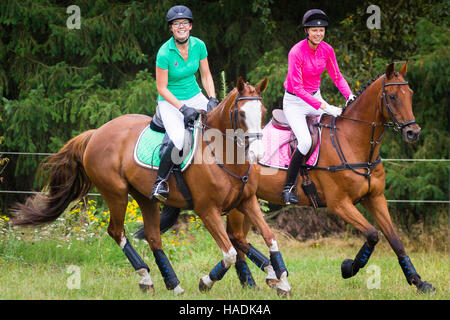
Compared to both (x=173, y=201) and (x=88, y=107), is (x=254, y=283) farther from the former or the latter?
(x=88, y=107)

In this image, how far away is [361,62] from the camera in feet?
38.1

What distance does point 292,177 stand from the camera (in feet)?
23.3

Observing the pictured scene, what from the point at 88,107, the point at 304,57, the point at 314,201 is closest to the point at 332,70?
the point at 304,57

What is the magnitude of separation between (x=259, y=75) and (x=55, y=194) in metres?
5.20

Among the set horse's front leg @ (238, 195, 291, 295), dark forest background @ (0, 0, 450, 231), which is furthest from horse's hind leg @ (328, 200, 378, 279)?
dark forest background @ (0, 0, 450, 231)

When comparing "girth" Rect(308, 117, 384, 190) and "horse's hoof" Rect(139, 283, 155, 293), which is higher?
"girth" Rect(308, 117, 384, 190)

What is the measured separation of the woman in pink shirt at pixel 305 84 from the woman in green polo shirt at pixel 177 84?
1051 mm

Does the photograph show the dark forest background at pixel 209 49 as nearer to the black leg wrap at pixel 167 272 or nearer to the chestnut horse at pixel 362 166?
the chestnut horse at pixel 362 166

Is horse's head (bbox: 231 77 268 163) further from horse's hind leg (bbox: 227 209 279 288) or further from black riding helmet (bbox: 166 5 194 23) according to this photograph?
horse's hind leg (bbox: 227 209 279 288)

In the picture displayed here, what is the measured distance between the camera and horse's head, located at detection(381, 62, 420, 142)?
6297mm

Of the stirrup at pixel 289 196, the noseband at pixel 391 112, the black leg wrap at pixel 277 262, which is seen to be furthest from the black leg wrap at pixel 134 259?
the noseband at pixel 391 112

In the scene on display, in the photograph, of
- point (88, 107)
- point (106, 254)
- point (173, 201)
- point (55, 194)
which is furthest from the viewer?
point (88, 107)

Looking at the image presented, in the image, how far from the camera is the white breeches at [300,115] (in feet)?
22.9

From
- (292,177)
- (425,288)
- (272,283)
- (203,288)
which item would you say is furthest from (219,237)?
(425,288)
